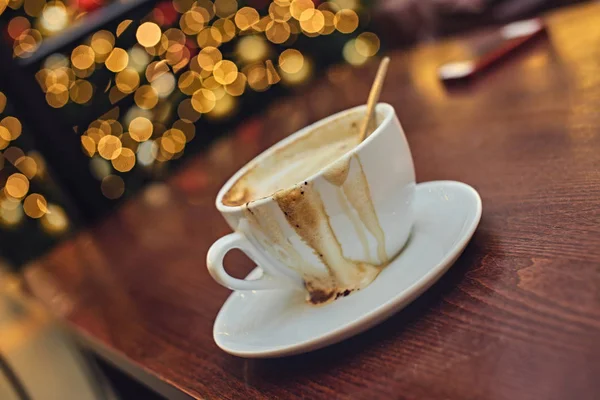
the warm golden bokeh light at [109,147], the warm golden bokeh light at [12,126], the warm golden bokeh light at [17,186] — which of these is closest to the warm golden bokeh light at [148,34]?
the warm golden bokeh light at [109,147]

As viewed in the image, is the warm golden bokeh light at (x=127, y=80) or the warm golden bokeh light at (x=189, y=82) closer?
the warm golden bokeh light at (x=127, y=80)

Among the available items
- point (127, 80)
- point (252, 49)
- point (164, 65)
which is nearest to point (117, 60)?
point (127, 80)

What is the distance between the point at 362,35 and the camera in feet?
8.29

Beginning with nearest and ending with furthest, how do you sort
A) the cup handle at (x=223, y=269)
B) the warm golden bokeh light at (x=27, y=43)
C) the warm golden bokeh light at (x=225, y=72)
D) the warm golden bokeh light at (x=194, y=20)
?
the cup handle at (x=223, y=269) < the warm golden bokeh light at (x=27, y=43) < the warm golden bokeh light at (x=194, y=20) < the warm golden bokeh light at (x=225, y=72)

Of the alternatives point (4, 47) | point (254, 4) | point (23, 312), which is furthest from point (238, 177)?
point (254, 4)

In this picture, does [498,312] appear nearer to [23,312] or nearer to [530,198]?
[530,198]

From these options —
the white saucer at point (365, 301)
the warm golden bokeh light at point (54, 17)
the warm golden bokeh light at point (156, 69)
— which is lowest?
the white saucer at point (365, 301)

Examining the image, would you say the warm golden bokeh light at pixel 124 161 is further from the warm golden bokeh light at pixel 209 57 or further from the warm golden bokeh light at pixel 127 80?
the warm golden bokeh light at pixel 209 57

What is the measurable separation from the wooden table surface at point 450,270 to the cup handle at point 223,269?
0.20ft

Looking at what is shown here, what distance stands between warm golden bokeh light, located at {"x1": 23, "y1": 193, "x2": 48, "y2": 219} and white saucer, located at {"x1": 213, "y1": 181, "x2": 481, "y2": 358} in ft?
5.10

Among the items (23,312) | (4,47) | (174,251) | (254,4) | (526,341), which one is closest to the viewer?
(526,341)

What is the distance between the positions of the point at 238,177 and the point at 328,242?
12 cm

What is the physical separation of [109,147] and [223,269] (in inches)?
57.4

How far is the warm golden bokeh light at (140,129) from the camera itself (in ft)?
6.20
